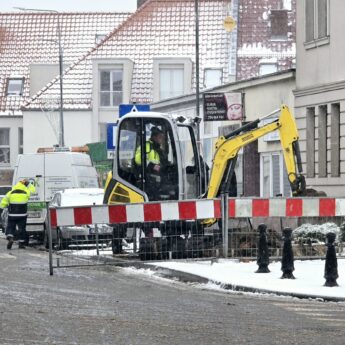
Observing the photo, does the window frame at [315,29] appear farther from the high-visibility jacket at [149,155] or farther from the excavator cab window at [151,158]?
the high-visibility jacket at [149,155]

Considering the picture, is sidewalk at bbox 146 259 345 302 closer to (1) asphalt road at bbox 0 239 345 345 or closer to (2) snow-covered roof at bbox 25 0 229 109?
(1) asphalt road at bbox 0 239 345 345

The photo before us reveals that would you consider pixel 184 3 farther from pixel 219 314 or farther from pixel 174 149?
pixel 219 314

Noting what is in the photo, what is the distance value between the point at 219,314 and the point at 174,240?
7.78 metres

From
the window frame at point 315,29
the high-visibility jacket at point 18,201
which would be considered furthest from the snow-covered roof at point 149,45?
the high-visibility jacket at point 18,201

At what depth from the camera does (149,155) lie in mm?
26531

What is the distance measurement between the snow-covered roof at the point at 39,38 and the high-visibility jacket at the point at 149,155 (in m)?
49.7

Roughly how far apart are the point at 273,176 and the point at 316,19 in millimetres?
6099

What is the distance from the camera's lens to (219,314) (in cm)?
1444

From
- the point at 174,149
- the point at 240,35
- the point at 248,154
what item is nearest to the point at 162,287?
the point at 174,149

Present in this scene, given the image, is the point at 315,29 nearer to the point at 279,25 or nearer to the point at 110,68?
the point at 279,25

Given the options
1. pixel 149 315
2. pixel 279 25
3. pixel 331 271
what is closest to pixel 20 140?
pixel 279 25

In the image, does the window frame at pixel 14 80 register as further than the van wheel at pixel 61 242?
Yes

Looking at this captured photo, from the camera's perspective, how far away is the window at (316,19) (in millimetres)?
32625

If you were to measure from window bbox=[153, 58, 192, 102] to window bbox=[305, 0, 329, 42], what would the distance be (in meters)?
37.5
